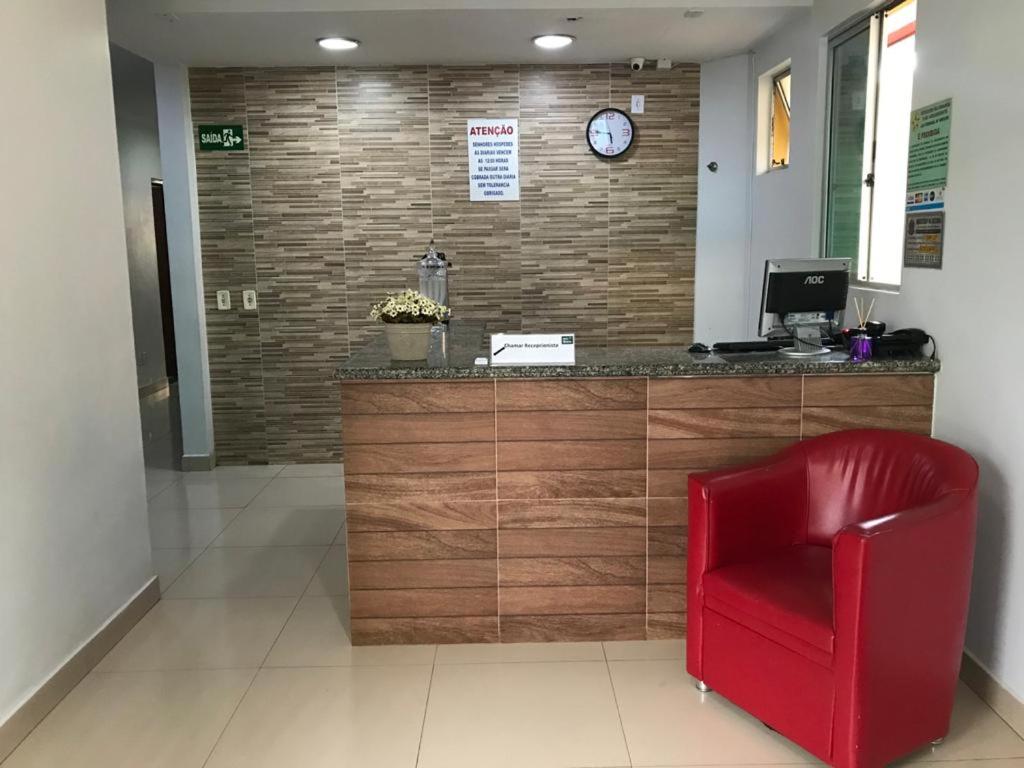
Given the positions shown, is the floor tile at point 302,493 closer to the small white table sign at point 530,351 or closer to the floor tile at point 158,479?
the floor tile at point 158,479

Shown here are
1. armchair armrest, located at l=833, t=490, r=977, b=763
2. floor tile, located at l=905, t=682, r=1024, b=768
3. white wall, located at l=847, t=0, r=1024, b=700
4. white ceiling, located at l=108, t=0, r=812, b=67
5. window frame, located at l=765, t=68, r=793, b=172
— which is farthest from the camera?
window frame, located at l=765, t=68, r=793, b=172

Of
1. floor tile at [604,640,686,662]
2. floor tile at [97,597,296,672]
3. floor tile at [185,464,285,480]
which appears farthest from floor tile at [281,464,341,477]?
floor tile at [604,640,686,662]

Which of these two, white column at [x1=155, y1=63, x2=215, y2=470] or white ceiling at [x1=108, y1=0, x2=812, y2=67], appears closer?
white ceiling at [x1=108, y1=0, x2=812, y2=67]

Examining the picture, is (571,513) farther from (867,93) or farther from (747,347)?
(867,93)

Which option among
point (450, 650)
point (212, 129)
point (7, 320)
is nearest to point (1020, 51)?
point (450, 650)

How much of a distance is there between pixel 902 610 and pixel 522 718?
1.29 m

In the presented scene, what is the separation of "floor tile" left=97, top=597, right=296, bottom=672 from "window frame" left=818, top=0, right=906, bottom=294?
3.13 meters

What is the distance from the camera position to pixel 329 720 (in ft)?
9.03

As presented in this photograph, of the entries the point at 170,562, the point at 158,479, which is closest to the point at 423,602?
the point at 170,562

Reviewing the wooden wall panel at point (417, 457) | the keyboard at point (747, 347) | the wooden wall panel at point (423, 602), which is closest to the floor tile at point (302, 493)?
the wooden wall panel at point (423, 602)

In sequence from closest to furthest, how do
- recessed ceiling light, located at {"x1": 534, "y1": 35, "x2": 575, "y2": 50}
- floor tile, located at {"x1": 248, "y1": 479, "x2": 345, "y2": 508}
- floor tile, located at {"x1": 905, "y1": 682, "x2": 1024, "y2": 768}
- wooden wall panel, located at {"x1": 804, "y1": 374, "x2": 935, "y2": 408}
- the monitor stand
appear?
1. floor tile, located at {"x1": 905, "y1": 682, "x2": 1024, "y2": 768}
2. wooden wall panel, located at {"x1": 804, "y1": 374, "x2": 935, "y2": 408}
3. the monitor stand
4. recessed ceiling light, located at {"x1": 534, "y1": 35, "x2": 575, "y2": 50}
5. floor tile, located at {"x1": 248, "y1": 479, "x2": 345, "y2": 508}

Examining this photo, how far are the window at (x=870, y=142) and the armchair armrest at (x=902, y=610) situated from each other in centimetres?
154

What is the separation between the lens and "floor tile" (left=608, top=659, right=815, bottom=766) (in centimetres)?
249

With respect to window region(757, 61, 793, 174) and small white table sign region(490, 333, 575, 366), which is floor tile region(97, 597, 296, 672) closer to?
small white table sign region(490, 333, 575, 366)
